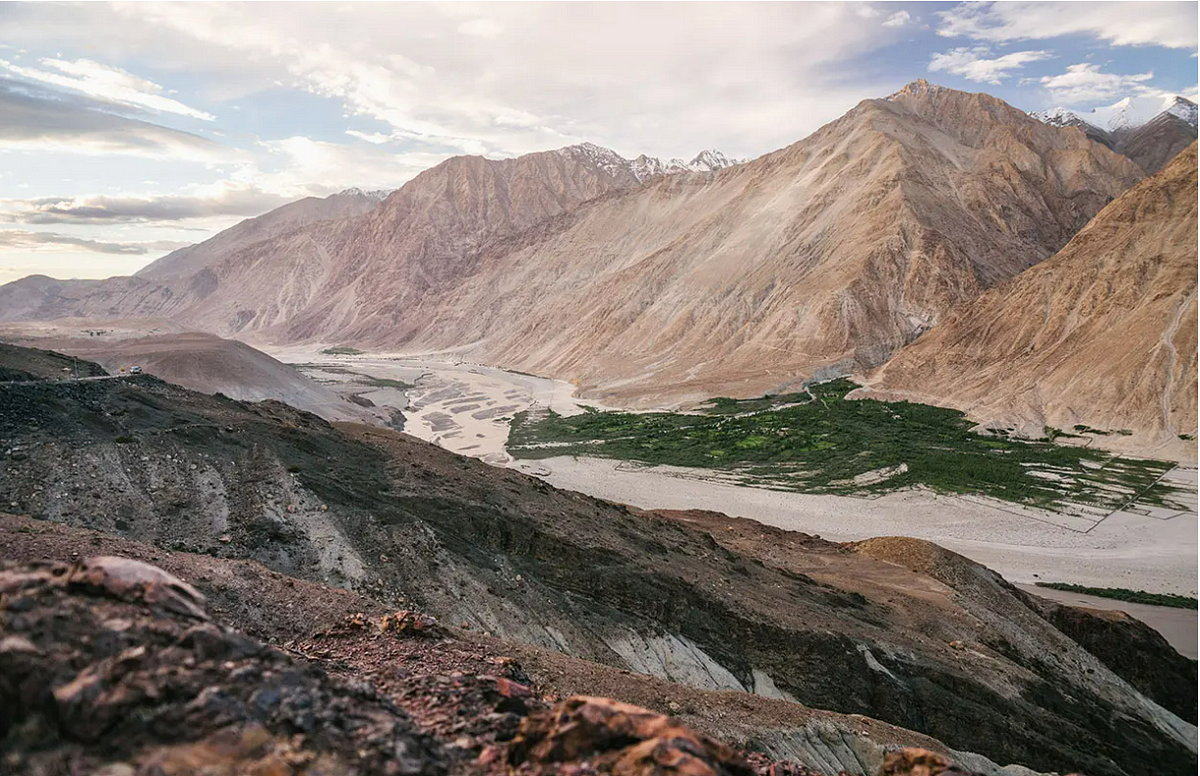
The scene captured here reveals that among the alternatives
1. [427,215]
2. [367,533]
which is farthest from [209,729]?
[427,215]

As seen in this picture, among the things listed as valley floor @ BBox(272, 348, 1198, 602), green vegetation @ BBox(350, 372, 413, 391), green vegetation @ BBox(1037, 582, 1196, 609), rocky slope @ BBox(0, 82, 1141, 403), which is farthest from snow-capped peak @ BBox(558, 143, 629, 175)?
green vegetation @ BBox(1037, 582, 1196, 609)

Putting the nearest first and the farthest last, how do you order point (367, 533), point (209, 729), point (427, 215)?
1. point (209, 729)
2. point (367, 533)
3. point (427, 215)

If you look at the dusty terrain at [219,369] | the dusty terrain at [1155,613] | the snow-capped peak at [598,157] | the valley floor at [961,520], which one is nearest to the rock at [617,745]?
the dusty terrain at [1155,613]

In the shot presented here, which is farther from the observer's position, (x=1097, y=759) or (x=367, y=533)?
(x=367, y=533)

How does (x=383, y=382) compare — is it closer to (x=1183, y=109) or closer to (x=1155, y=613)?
(x=1155, y=613)

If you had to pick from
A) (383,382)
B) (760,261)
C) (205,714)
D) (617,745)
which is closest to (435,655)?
(617,745)

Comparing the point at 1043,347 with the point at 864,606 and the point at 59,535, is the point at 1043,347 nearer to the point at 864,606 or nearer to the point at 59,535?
the point at 864,606
